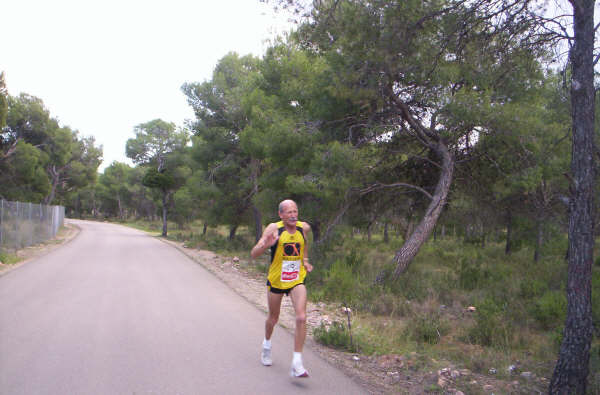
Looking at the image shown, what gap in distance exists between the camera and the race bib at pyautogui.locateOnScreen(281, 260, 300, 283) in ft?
15.9

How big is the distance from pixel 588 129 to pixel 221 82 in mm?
23927

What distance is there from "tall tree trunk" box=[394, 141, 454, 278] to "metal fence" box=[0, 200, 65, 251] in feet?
43.9

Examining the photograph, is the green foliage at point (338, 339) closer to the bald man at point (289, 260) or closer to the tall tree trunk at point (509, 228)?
the bald man at point (289, 260)

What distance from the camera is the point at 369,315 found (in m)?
8.58

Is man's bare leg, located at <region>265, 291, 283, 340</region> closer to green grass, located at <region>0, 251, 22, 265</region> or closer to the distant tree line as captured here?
green grass, located at <region>0, 251, 22, 265</region>

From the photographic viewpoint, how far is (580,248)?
445cm

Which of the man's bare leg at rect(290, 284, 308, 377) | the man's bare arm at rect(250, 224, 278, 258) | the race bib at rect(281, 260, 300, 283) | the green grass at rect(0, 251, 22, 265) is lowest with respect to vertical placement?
the green grass at rect(0, 251, 22, 265)

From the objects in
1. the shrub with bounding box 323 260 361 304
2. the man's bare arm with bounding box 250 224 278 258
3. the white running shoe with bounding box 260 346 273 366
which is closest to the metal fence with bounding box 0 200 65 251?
the shrub with bounding box 323 260 361 304

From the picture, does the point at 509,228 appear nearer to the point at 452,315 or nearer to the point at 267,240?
the point at 452,315

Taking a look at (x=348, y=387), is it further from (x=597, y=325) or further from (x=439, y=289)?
(x=439, y=289)

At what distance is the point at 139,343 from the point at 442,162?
9.61 metres

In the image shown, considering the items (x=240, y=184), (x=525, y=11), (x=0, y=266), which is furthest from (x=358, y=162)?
(x=240, y=184)

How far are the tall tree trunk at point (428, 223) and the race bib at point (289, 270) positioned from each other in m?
6.35

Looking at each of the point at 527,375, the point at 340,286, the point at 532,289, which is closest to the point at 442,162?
the point at 532,289
